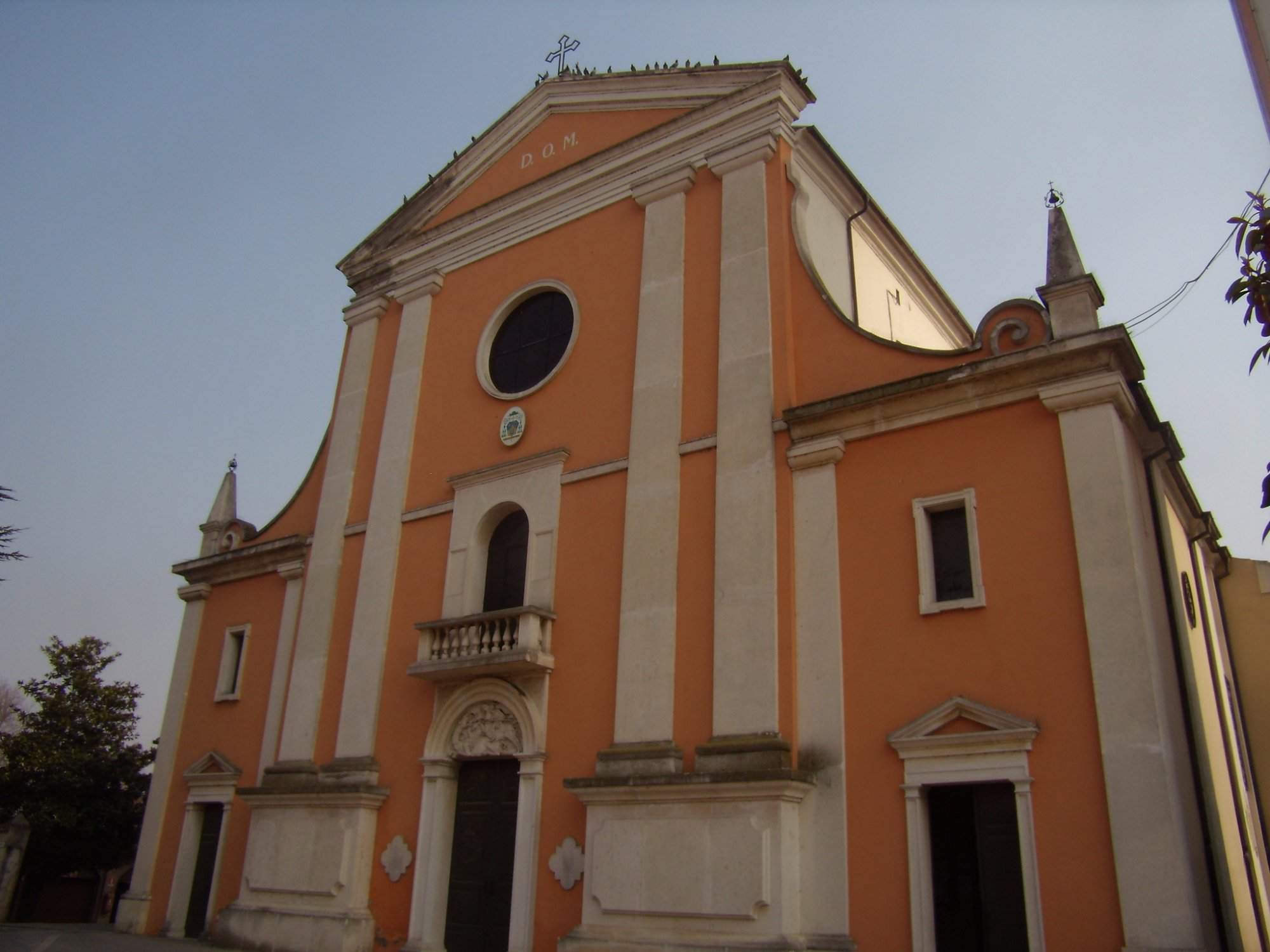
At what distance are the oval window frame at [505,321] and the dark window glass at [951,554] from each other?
628cm

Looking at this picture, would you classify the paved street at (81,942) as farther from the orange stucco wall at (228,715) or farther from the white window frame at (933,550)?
the white window frame at (933,550)

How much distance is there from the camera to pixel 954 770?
10.3 meters

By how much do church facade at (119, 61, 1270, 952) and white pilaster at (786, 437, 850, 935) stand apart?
4 cm

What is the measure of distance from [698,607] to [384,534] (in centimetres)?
612

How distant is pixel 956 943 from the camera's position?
396 inches

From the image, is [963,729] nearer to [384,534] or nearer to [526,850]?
[526,850]

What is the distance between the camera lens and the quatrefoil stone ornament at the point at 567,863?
1236 cm

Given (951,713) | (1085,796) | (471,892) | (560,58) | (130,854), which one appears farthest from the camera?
(130,854)

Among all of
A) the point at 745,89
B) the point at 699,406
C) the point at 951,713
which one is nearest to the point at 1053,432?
the point at 951,713

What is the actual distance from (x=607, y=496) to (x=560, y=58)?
887cm

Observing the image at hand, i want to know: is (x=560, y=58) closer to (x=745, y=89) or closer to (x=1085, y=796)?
(x=745, y=89)

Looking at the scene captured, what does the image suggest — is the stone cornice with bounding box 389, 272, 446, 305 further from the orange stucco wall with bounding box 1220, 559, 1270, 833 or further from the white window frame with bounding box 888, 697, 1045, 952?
the orange stucco wall with bounding box 1220, 559, 1270, 833

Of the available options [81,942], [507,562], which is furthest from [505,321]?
[81,942]

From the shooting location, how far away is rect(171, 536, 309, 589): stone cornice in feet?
58.8
